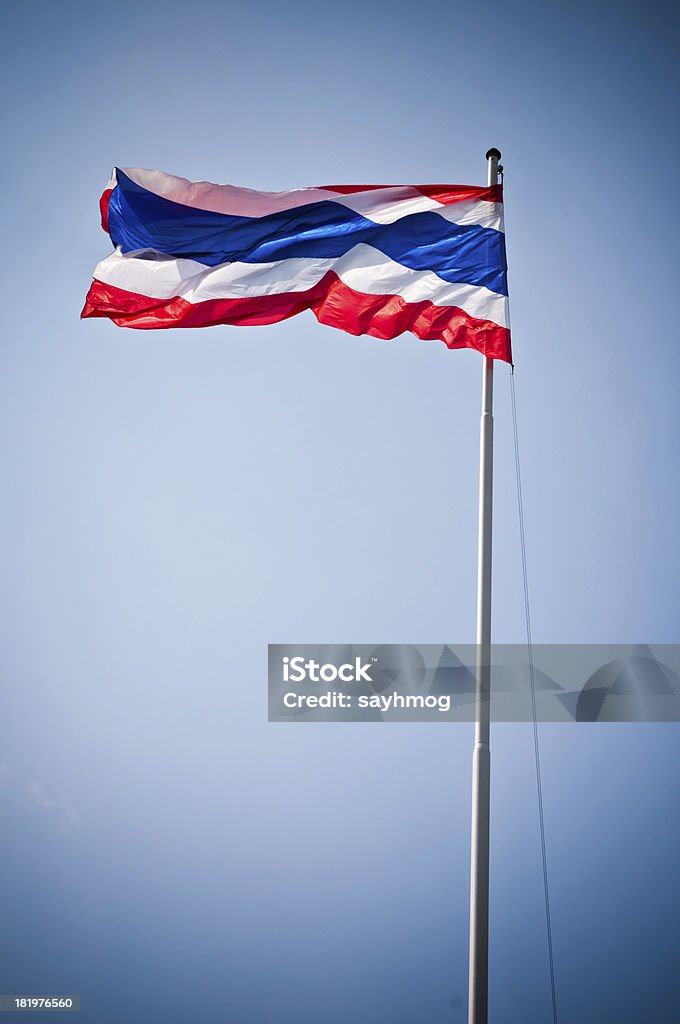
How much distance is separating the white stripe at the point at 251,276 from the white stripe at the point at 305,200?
0.75 m

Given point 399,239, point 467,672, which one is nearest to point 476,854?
point 467,672

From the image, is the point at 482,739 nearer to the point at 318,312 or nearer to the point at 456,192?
the point at 318,312

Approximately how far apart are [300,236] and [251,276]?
3.17 feet

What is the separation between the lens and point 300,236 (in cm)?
1297

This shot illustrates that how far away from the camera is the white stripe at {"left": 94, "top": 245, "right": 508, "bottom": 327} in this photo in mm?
12250

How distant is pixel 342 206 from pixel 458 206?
1.75 meters

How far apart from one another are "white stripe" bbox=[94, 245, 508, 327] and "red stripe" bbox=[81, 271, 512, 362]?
10 cm

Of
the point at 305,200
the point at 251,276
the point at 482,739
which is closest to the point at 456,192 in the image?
the point at 305,200

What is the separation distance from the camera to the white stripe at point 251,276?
12.2 meters

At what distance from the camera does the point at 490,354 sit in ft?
36.8

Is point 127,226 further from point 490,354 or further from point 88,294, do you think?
point 490,354

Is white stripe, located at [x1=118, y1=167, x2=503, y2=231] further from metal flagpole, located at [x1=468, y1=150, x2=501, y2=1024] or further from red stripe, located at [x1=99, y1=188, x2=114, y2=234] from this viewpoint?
metal flagpole, located at [x1=468, y1=150, x2=501, y2=1024]

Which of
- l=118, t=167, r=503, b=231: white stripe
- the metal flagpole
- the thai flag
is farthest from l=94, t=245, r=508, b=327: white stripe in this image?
the metal flagpole

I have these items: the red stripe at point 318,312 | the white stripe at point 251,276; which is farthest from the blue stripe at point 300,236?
the red stripe at point 318,312
